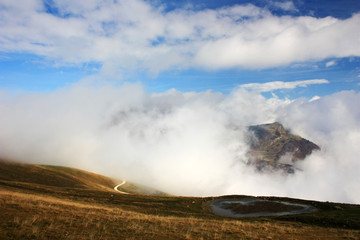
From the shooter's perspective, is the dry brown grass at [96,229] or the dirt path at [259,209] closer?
the dry brown grass at [96,229]

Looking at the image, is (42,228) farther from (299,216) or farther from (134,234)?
(299,216)

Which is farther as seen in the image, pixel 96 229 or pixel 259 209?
pixel 259 209

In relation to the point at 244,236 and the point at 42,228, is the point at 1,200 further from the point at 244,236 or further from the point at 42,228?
the point at 244,236

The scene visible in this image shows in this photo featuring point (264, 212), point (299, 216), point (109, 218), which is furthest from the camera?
point (264, 212)

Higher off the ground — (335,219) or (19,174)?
(335,219)

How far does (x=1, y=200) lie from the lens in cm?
2864

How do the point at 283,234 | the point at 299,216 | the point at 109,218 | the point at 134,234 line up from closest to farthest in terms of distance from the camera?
the point at 134,234 < the point at 283,234 < the point at 109,218 < the point at 299,216

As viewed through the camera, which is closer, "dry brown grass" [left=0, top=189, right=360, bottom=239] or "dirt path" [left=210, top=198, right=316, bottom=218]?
"dry brown grass" [left=0, top=189, right=360, bottom=239]

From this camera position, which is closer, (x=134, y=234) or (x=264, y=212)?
(x=134, y=234)

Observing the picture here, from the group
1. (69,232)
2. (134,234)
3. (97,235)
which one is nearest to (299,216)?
(134,234)

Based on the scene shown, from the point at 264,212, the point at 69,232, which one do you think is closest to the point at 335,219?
the point at 264,212

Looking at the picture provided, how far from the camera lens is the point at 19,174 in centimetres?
7944

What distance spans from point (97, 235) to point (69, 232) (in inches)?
102

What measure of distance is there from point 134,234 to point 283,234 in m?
16.9
